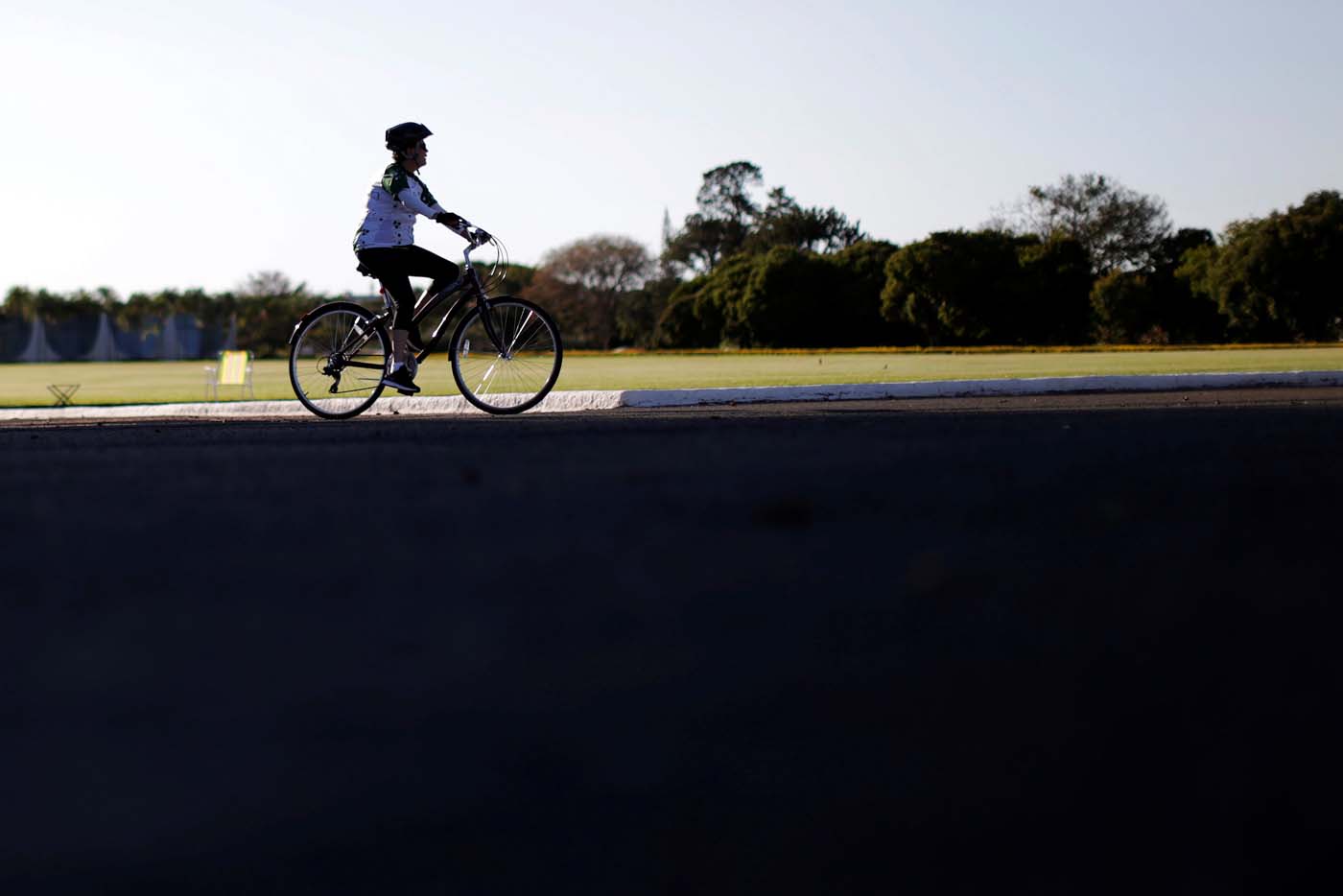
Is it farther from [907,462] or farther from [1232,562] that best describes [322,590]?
[907,462]

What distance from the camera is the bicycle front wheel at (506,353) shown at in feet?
32.5

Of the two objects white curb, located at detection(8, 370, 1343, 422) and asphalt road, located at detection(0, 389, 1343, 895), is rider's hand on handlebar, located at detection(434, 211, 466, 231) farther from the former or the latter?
asphalt road, located at detection(0, 389, 1343, 895)

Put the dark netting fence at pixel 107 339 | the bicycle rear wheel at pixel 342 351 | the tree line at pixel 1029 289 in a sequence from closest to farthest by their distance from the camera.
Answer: the bicycle rear wheel at pixel 342 351, the tree line at pixel 1029 289, the dark netting fence at pixel 107 339

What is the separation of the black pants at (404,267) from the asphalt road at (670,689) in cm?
426

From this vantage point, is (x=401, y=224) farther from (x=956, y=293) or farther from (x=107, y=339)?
(x=107, y=339)

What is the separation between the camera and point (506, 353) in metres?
9.98

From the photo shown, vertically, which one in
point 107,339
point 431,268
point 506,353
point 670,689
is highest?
point 431,268

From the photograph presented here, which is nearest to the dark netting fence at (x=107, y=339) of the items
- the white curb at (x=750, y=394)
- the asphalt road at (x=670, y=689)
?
the white curb at (x=750, y=394)

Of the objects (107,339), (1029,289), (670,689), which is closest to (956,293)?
(1029,289)

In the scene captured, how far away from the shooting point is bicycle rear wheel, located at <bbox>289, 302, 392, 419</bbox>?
32.6 ft

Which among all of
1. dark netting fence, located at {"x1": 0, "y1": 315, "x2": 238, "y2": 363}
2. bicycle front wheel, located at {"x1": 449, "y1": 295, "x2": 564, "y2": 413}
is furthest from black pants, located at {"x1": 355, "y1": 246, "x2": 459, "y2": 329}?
dark netting fence, located at {"x1": 0, "y1": 315, "x2": 238, "y2": 363}

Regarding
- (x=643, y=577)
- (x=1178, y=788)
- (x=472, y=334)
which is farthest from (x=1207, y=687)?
(x=472, y=334)

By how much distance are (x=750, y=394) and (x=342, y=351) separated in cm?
443

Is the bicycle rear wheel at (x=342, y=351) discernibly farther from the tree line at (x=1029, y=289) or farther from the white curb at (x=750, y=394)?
the tree line at (x=1029, y=289)
